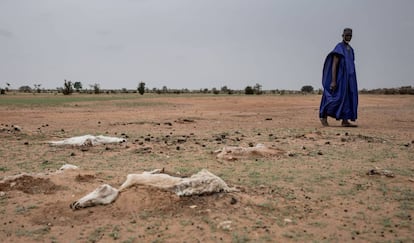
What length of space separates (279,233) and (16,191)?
325 cm

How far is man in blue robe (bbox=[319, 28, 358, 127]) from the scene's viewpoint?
1193cm

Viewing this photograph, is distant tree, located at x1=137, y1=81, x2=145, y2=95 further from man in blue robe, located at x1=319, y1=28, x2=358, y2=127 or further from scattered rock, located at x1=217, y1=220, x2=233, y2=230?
scattered rock, located at x1=217, y1=220, x2=233, y2=230

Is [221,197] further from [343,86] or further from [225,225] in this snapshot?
[343,86]

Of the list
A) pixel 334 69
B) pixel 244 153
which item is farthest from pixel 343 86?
pixel 244 153

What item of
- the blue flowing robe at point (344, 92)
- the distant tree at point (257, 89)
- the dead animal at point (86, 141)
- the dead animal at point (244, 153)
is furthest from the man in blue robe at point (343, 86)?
the distant tree at point (257, 89)

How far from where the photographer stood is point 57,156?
283 inches

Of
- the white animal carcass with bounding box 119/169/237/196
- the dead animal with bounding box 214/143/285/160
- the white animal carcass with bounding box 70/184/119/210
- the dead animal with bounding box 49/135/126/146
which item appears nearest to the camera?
the white animal carcass with bounding box 70/184/119/210

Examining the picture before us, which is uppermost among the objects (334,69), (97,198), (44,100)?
(334,69)

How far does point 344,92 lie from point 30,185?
9.57 metres

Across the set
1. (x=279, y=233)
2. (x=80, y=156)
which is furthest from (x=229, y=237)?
(x=80, y=156)

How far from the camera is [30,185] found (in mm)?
5039

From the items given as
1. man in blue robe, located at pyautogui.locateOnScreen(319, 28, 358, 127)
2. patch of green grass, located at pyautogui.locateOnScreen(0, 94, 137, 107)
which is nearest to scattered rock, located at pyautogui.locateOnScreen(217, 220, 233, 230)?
man in blue robe, located at pyautogui.locateOnScreen(319, 28, 358, 127)

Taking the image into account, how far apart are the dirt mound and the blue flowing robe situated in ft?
29.7

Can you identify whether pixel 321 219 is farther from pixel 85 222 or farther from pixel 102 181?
pixel 102 181
